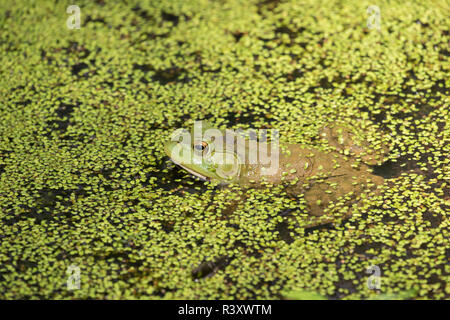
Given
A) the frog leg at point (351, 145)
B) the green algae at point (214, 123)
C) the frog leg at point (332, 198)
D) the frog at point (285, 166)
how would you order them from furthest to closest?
the frog leg at point (351, 145) → the frog at point (285, 166) → the frog leg at point (332, 198) → the green algae at point (214, 123)

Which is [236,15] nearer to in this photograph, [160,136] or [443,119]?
[160,136]

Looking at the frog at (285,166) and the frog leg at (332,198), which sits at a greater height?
the frog at (285,166)

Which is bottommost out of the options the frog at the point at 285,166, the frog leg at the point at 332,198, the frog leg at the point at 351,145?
the frog leg at the point at 332,198

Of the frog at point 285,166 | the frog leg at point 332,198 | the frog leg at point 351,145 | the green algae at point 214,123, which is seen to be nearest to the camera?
the green algae at point 214,123

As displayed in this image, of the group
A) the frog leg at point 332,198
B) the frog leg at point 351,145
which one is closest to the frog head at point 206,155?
the frog leg at point 332,198

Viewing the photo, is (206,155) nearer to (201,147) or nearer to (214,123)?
(201,147)

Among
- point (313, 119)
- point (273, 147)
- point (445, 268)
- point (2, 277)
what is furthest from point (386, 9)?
point (2, 277)

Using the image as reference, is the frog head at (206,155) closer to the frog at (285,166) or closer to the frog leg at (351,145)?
the frog at (285,166)

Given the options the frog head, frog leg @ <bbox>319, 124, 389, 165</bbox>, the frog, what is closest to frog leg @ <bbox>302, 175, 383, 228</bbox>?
the frog
